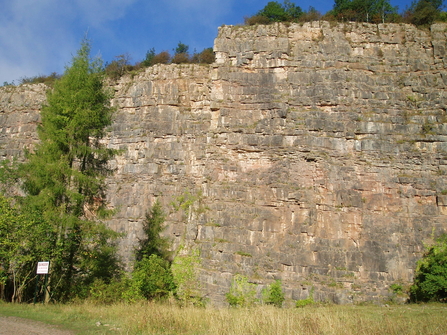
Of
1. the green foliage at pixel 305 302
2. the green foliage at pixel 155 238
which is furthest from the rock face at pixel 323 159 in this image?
the green foliage at pixel 155 238

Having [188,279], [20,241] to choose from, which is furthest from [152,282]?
[20,241]

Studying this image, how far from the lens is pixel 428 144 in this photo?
50.2 ft

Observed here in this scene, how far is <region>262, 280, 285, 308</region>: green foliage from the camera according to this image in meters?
13.3

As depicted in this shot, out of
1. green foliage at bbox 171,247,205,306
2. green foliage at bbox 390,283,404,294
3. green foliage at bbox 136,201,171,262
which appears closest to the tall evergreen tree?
green foliage at bbox 171,247,205,306

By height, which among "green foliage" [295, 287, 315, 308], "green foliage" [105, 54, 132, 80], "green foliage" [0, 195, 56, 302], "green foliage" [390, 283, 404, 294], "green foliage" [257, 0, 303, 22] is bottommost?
"green foliage" [295, 287, 315, 308]

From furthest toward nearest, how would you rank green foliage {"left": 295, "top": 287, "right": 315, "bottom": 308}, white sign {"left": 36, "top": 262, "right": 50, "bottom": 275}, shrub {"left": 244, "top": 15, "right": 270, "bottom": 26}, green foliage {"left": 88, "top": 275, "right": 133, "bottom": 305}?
shrub {"left": 244, "top": 15, "right": 270, "bottom": 26}
green foliage {"left": 88, "top": 275, "right": 133, "bottom": 305}
green foliage {"left": 295, "top": 287, "right": 315, "bottom": 308}
white sign {"left": 36, "top": 262, "right": 50, "bottom": 275}

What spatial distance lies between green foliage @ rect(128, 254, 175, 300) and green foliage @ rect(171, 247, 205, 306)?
1.13ft

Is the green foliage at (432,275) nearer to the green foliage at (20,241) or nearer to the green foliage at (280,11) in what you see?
the green foliage at (20,241)

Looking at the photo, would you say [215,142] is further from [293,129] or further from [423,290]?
[423,290]

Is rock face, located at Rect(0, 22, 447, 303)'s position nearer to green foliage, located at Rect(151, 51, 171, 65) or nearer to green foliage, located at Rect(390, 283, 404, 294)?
green foliage, located at Rect(390, 283, 404, 294)

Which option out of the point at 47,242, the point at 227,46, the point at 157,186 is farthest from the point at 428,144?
the point at 47,242

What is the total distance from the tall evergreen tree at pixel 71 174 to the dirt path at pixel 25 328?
167 inches

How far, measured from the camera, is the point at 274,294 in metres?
13.4

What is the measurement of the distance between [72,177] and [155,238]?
604 cm
